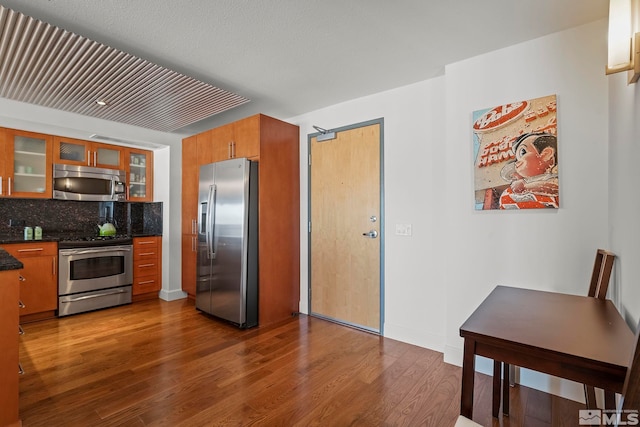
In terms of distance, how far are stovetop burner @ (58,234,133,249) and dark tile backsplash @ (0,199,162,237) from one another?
18.2 inches

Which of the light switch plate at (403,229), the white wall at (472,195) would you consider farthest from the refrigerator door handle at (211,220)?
the light switch plate at (403,229)

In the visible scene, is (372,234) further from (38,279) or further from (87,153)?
(87,153)

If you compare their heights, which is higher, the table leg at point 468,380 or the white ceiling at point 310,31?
the white ceiling at point 310,31

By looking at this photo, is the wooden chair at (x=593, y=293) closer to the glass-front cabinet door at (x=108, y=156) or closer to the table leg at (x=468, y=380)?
the table leg at (x=468, y=380)

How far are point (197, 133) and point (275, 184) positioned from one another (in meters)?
1.80

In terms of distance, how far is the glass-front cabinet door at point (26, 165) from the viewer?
140 inches

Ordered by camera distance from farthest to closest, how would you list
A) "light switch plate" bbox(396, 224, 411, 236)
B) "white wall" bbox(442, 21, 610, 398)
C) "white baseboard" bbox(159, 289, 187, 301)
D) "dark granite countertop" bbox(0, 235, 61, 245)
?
"white baseboard" bbox(159, 289, 187, 301) < "dark granite countertop" bbox(0, 235, 61, 245) < "light switch plate" bbox(396, 224, 411, 236) < "white wall" bbox(442, 21, 610, 398)

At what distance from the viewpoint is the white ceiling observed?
6.08ft

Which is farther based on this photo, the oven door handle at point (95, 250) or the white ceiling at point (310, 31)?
the oven door handle at point (95, 250)

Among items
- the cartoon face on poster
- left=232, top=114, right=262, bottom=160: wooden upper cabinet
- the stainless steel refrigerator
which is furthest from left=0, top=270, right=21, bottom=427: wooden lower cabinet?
the cartoon face on poster

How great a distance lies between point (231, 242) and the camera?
3.37 m

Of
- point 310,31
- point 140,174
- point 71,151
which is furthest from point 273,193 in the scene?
point 71,151

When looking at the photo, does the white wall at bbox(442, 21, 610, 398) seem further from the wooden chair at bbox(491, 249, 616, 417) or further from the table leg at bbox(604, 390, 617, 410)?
the table leg at bbox(604, 390, 617, 410)

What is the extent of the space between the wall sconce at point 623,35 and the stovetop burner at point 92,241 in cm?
491
